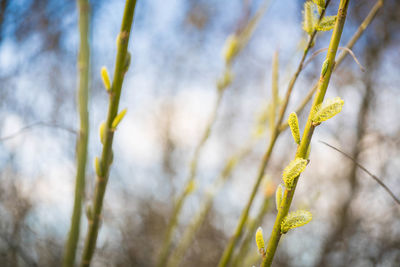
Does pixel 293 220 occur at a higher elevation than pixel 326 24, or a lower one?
lower

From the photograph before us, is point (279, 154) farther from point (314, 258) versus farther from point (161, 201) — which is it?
point (161, 201)

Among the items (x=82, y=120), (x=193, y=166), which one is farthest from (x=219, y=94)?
(x=82, y=120)

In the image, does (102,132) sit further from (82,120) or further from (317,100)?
(317,100)

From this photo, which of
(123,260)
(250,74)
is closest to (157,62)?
(250,74)

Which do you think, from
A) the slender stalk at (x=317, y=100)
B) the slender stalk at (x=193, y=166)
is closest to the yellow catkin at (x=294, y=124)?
the slender stalk at (x=317, y=100)

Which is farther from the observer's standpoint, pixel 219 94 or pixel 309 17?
pixel 219 94
